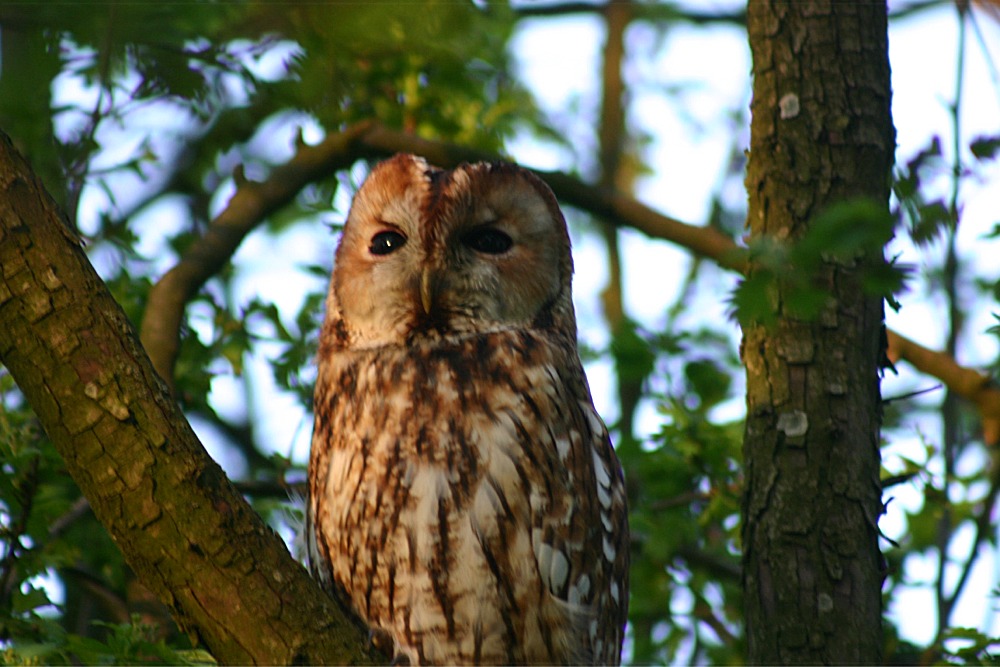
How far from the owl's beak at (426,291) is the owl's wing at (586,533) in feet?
1.34

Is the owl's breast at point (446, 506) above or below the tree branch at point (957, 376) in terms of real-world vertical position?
below

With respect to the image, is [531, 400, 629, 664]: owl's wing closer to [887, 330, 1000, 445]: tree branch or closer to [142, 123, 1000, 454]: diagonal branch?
[142, 123, 1000, 454]: diagonal branch

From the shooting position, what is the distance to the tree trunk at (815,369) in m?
2.55

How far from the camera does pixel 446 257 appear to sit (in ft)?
8.75

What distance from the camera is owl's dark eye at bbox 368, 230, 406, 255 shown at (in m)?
2.74

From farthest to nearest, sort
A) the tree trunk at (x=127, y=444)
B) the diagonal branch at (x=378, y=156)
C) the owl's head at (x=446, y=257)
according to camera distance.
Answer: the diagonal branch at (x=378, y=156) < the owl's head at (x=446, y=257) < the tree trunk at (x=127, y=444)

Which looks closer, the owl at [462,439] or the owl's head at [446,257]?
the owl at [462,439]

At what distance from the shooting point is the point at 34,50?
2711 mm

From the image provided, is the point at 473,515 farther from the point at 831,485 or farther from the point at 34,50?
the point at 34,50

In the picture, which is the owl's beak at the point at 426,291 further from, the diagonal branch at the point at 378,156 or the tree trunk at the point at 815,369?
the diagonal branch at the point at 378,156

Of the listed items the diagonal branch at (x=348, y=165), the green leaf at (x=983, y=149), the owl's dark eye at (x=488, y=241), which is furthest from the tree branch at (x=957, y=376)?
the owl's dark eye at (x=488, y=241)

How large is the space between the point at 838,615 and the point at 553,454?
2.47 feet

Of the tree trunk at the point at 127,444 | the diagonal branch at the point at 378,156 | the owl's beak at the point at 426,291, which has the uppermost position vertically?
the diagonal branch at the point at 378,156

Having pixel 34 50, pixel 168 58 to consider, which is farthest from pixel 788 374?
pixel 34 50
